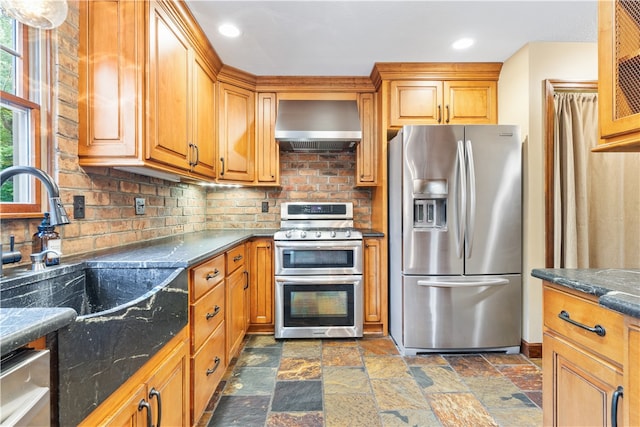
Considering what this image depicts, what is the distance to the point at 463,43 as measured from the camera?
2330 millimetres

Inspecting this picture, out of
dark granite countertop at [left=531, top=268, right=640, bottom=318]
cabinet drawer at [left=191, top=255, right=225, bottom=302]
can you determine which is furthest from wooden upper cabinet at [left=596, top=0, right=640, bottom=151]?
cabinet drawer at [left=191, top=255, right=225, bottom=302]

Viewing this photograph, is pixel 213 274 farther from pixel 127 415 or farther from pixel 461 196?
pixel 461 196

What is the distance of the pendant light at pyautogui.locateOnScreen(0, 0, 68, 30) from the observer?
0.98 m

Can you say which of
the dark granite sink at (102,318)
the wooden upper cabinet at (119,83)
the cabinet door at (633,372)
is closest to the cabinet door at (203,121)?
the wooden upper cabinet at (119,83)

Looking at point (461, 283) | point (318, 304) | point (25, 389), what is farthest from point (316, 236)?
point (25, 389)

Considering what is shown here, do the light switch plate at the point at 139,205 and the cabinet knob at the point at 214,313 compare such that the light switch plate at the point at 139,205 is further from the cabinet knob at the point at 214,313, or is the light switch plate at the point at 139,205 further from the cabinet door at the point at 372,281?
the cabinet door at the point at 372,281

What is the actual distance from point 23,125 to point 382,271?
2.48 meters

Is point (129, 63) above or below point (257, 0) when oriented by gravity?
below

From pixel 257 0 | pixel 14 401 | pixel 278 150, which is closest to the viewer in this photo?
pixel 14 401

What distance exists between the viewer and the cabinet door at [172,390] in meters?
1.04

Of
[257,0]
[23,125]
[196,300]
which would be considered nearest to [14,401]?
[196,300]

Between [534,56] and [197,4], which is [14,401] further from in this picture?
[534,56]

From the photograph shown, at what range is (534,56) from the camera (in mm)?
2322

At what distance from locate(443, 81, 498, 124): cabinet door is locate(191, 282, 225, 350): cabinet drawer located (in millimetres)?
2394
